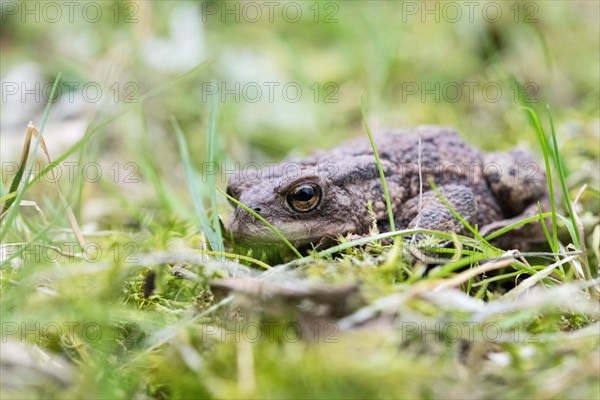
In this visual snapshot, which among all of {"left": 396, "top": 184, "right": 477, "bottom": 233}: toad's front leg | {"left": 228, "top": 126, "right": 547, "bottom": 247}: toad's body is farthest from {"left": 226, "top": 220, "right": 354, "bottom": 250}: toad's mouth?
{"left": 396, "top": 184, "right": 477, "bottom": 233}: toad's front leg

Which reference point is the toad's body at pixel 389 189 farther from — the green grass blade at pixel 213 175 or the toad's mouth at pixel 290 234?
the green grass blade at pixel 213 175

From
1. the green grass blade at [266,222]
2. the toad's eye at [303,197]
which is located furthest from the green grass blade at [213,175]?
the toad's eye at [303,197]

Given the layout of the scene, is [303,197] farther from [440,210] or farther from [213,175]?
[440,210]

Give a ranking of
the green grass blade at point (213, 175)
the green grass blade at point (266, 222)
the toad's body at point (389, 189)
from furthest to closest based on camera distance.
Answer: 1. the toad's body at point (389, 189)
2. the green grass blade at point (213, 175)
3. the green grass blade at point (266, 222)

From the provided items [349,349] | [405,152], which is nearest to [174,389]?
[349,349]

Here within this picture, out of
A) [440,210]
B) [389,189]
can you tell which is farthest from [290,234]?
[440,210]

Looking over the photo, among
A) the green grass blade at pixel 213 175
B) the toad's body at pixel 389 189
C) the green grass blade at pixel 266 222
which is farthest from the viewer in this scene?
the toad's body at pixel 389 189

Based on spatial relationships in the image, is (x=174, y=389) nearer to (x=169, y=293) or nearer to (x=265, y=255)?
(x=169, y=293)

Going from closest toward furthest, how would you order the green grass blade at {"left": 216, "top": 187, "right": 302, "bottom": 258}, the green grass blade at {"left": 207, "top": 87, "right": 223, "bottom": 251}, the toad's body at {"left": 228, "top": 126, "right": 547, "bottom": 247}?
the green grass blade at {"left": 216, "top": 187, "right": 302, "bottom": 258}, the green grass blade at {"left": 207, "top": 87, "right": 223, "bottom": 251}, the toad's body at {"left": 228, "top": 126, "right": 547, "bottom": 247}

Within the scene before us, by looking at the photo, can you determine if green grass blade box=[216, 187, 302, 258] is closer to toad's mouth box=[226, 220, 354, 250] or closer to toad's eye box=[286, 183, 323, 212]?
toad's mouth box=[226, 220, 354, 250]
